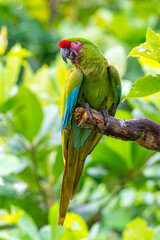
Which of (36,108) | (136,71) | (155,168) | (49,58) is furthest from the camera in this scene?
(49,58)

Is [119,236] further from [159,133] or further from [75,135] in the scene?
Answer: [159,133]

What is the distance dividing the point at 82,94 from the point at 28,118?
257 millimetres

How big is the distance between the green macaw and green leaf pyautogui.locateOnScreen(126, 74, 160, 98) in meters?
0.30

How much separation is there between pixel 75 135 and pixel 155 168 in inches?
20.3

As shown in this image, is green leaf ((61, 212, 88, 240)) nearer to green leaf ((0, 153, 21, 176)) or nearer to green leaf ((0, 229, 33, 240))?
green leaf ((0, 229, 33, 240))

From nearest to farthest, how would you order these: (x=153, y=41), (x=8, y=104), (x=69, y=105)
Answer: (x=153, y=41) → (x=69, y=105) → (x=8, y=104)

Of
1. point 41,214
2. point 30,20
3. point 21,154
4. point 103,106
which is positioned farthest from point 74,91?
point 30,20

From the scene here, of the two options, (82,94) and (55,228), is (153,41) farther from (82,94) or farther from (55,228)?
(55,228)

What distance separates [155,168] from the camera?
1.51 meters

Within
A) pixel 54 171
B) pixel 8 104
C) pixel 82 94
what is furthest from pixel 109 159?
pixel 8 104

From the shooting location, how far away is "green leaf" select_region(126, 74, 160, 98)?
2.68ft

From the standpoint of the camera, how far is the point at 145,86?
83 cm

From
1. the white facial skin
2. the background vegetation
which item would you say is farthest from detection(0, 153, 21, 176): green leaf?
the white facial skin

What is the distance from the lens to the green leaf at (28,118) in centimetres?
129
